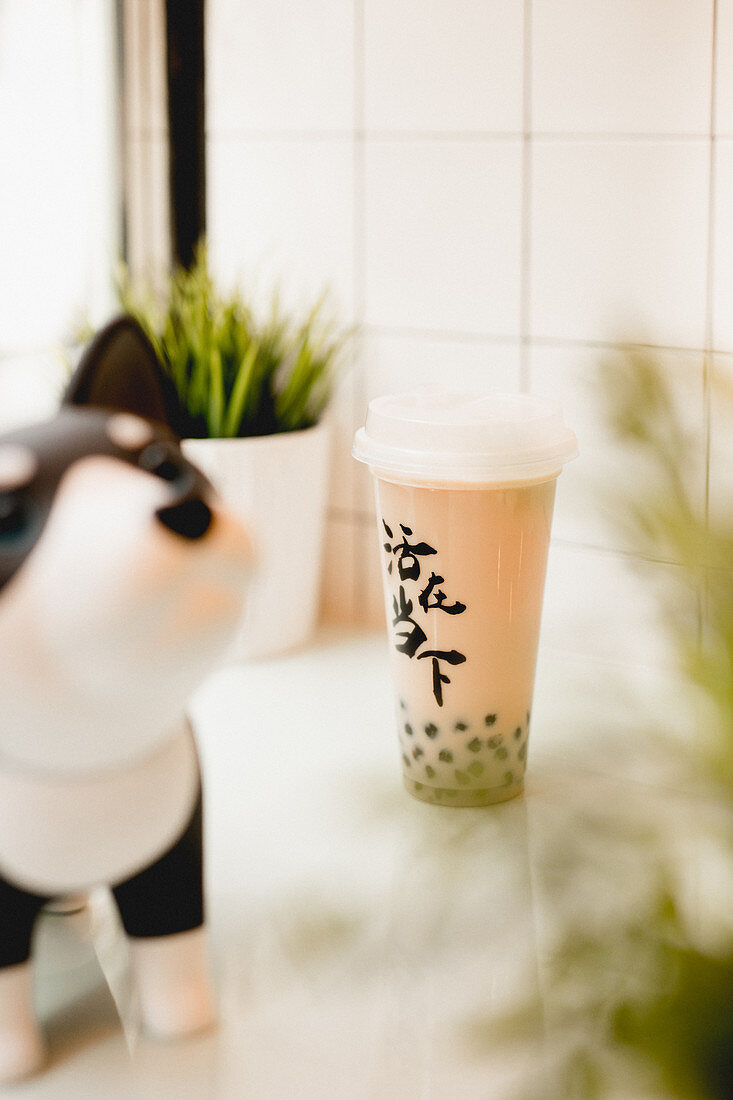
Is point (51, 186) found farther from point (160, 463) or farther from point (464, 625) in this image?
point (160, 463)

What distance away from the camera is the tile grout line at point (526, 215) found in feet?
3.57

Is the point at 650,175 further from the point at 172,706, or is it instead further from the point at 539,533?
the point at 172,706

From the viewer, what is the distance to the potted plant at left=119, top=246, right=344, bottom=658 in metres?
1.16

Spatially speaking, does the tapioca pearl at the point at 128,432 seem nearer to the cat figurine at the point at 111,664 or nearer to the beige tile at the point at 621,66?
the cat figurine at the point at 111,664

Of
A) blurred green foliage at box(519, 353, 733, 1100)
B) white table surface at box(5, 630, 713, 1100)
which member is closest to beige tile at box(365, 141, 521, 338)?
white table surface at box(5, 630, 713, 1100)

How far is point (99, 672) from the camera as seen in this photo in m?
0.53

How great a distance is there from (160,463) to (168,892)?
0.76 feet

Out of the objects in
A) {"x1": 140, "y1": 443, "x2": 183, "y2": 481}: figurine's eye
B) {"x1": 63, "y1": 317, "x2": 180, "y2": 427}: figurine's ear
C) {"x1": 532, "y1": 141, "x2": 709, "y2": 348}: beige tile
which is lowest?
{"x1": 140, "y1": 443, "x2": 183, "y2": 481}: figurine's eye

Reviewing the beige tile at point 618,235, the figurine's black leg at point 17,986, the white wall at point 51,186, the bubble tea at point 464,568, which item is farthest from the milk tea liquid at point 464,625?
the white wall at point 51,186

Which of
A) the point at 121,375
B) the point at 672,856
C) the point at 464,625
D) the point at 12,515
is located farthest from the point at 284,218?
the point at 672,856

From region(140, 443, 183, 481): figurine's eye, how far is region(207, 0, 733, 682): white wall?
0.40 meters

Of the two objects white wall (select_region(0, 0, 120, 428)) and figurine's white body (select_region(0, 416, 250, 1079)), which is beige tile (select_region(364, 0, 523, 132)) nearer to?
white wall (select_region(0, 0, 120, 428))

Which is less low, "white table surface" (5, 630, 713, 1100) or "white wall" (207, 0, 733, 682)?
"white wall" (207, 0, 733, 682)

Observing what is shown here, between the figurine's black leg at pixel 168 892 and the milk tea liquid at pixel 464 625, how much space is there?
287 millimetres
